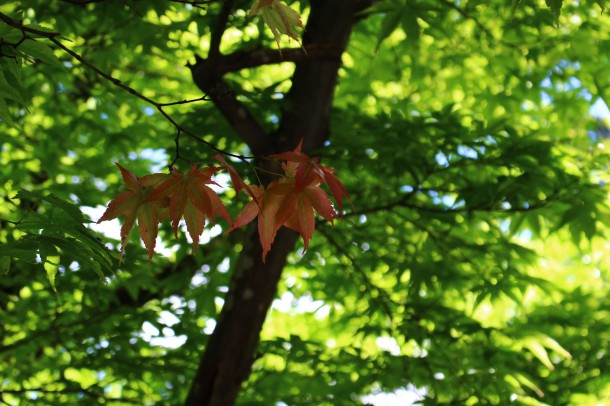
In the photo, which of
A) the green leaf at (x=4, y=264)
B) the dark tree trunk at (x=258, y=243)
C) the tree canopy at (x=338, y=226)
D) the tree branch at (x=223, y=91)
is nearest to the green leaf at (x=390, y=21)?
the tree canopy at (x=338, y=226)

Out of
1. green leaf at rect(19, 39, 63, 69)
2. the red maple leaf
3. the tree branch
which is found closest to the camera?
the red maple leaf

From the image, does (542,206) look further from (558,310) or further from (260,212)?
(260,212)

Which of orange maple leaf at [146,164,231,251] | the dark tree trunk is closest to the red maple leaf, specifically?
orange maple leaf at [146,164,231,251]

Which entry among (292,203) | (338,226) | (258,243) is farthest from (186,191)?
(338,226)

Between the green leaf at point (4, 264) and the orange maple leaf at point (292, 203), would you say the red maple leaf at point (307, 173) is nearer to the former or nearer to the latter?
the orange maple leaf at point (292, 203)

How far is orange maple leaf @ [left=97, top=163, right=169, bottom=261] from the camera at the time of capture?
982 mm

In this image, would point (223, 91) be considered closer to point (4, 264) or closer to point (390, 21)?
point (390, 21)

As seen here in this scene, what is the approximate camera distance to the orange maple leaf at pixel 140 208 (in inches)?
38.7

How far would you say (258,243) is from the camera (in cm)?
209

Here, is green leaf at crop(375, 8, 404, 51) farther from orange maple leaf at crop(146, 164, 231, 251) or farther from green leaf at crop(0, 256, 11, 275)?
green leaf at crop(0, 256, 11, 275)

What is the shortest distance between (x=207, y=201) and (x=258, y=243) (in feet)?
3.72

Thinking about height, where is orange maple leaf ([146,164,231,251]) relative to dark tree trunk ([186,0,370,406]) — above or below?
below

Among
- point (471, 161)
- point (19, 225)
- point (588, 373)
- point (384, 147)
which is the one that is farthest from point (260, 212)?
point (588, 373)

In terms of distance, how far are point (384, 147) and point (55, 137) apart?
1.40 m
